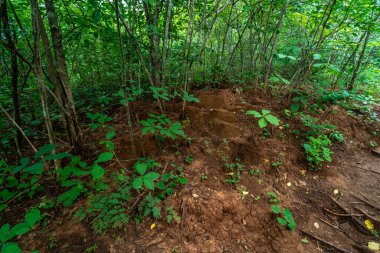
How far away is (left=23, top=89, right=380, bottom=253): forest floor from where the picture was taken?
195 centimetres

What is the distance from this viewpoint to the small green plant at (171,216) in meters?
2.09

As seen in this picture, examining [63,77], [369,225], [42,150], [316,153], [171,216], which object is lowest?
[369,225]

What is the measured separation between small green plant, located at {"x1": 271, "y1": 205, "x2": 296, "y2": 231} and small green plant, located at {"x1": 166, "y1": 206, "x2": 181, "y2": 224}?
1240mm

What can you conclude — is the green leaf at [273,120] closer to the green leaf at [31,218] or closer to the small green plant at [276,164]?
the small green plant at [276,164]

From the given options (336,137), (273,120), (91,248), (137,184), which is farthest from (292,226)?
(336,137)

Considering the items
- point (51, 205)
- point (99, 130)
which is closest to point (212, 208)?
point (51, 205)

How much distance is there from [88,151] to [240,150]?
2353mm

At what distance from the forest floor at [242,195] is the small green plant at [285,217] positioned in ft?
0.22

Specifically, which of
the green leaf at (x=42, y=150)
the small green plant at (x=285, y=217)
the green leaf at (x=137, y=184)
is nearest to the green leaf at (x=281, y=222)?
the small green plant at (x=285, y=217)

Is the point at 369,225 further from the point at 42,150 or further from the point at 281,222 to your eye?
the point at 42,150

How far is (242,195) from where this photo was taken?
253 cm

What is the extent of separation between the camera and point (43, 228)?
1894 millimetres

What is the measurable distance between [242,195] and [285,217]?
0.57 meters

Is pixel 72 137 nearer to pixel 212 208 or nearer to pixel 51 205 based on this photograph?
pixel 51 205
